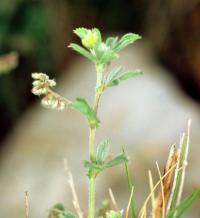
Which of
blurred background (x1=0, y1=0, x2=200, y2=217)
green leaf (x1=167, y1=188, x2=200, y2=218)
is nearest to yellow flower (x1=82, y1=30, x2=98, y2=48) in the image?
green leaf (x1=167, y1=188, x2=200, y2=218)

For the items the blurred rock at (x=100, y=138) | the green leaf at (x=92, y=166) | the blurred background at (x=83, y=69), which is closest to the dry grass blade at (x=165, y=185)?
the green leaf at (x=92, y=166)

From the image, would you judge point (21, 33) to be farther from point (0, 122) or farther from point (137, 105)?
point (137, 105)

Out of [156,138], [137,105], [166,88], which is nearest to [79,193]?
[156,138]

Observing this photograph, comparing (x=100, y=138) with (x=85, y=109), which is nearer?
(x=85, y=109)

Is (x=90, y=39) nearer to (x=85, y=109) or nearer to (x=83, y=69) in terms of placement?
(x=85, y=109)

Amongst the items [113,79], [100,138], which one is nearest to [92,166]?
[113,79]

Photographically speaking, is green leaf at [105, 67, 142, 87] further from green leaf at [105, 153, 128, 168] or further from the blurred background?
the blurred background

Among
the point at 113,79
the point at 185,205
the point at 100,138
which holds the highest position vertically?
the point at 113,79

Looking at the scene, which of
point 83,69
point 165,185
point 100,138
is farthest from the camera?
point 83,69
